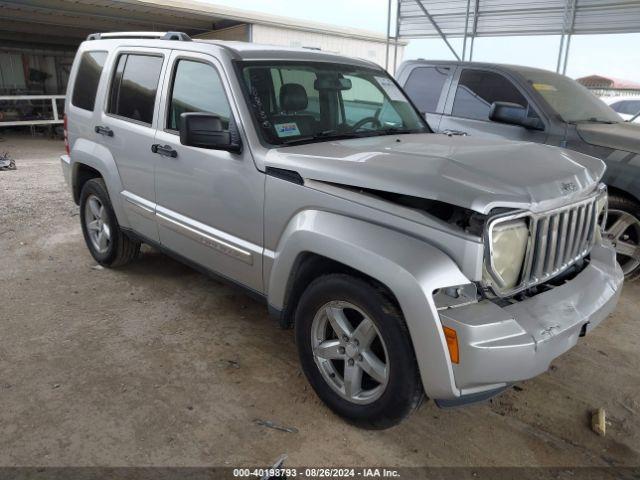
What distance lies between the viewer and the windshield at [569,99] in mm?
5176

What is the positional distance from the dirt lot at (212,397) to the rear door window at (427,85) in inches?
114

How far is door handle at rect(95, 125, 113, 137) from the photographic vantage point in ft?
13.7

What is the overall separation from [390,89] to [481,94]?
1.93 m

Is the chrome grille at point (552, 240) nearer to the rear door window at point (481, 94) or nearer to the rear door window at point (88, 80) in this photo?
the rear door window at point (481, 94)

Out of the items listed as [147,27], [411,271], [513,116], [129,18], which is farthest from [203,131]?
[147,27]

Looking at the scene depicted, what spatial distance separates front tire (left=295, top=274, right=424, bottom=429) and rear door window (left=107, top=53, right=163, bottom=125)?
81.0 inches

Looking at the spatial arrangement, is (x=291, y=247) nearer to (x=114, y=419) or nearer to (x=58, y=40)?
(x=114, y=419)

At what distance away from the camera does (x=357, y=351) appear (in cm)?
257

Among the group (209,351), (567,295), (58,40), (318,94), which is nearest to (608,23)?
(318,94)

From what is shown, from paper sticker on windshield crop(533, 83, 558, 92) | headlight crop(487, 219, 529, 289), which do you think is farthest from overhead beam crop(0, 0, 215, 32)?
headlight crop(487, 219, 529, 289)

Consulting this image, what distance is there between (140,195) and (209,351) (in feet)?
4.48

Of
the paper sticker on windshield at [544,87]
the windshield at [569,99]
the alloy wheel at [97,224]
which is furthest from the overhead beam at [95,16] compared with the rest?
the paper sticker on windshield at [544,87]

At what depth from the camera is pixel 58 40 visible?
20828mm

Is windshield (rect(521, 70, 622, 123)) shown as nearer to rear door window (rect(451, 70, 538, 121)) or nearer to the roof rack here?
rear door window (rect(451, 70, 538, 121))
